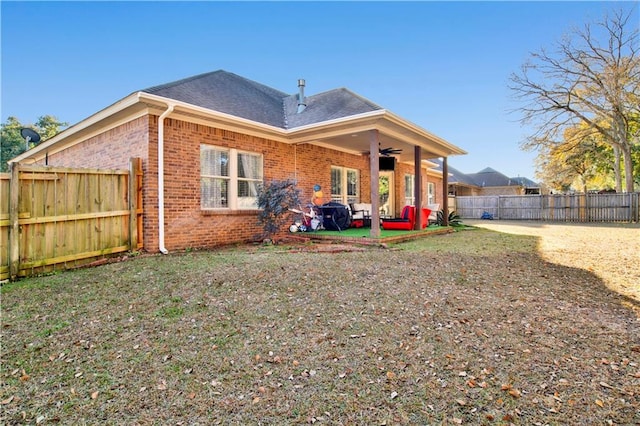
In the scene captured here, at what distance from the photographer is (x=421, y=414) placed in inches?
79.1

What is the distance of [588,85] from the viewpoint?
60.1ft

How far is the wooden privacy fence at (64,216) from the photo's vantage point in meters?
4.85

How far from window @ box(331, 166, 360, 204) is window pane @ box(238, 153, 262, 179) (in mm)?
3387

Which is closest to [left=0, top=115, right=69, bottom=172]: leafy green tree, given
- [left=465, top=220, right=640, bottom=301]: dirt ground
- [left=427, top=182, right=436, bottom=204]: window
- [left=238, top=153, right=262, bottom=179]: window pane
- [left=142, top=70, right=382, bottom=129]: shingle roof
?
[left=142, top=70, right=382, bottom=129]: shingle roof

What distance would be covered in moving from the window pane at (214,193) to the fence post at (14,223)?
131 inches

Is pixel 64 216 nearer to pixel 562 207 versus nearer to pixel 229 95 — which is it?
pixel 229 95

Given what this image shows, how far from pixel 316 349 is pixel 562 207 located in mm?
A: 21470

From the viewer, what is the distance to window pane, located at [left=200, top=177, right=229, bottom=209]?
7793 millimetres

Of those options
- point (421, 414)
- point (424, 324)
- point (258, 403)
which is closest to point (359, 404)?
point (421, 414)

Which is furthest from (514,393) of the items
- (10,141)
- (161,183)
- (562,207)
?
(10,141)

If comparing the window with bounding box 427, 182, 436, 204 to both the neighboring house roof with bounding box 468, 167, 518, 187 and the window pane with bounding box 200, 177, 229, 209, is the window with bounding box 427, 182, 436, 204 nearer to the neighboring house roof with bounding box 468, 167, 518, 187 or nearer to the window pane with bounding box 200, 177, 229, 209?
the window pane with bounding box 200, 177, 229, 209

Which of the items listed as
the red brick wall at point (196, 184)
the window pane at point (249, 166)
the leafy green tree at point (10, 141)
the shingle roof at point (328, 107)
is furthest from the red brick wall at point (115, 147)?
the leafy green tree at point (10, 141)

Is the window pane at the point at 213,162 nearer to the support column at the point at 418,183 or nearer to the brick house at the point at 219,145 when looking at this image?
the brick house at the point at 219,145

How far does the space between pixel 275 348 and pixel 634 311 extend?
157 inches
